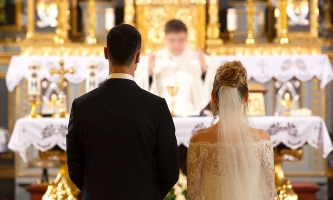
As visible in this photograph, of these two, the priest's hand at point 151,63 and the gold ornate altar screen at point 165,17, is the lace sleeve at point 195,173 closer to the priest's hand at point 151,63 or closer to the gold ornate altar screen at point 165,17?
the priest's hand at point 151,63

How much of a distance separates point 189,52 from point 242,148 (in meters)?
4.57

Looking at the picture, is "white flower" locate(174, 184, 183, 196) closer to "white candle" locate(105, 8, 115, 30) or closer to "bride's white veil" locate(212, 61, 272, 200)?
"bride's white veil" locate(212, 61, 272, 200)

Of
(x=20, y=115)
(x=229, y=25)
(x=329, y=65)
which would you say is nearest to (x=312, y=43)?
(x=329, y=65)

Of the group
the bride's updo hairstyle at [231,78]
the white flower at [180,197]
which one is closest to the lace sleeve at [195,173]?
the bride's updo hairstyle at [231,78]

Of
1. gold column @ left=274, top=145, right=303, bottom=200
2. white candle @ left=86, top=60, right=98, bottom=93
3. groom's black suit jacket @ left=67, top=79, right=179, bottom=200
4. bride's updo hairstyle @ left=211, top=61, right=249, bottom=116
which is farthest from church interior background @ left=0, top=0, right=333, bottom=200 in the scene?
groom's black suit jacket @ left=67, top=79, right=179, bottom=200

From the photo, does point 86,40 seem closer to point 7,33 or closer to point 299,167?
point 7,33

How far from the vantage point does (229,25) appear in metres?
9.77

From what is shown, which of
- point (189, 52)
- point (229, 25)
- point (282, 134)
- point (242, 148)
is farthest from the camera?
point (229, 25)

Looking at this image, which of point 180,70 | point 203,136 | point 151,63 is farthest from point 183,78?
point 203,136

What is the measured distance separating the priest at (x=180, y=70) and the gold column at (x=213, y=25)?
128 cm

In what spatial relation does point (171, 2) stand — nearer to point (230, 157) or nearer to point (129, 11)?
point (129, 11)

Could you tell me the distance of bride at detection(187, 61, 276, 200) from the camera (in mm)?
3959

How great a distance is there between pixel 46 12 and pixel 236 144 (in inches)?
240

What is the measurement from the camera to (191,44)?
9.63m
